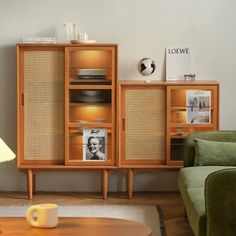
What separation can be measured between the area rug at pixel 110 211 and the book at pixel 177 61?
4.21 feet

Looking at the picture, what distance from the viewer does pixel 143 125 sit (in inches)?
233

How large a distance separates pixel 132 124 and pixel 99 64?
2.01ft

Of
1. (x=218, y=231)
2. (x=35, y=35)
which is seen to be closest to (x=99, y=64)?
(x=35, y=35)

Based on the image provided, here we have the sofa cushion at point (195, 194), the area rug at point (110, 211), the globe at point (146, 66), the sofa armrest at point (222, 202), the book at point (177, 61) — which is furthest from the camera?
the book at point (177, 61)

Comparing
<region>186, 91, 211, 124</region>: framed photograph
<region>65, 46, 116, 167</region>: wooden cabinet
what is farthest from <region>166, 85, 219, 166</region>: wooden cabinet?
<region>65, 46, 116, 167</region>: wooden cabinet

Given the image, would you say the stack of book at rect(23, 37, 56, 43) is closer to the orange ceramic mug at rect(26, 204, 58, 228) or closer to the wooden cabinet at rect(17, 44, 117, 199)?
the wooden cabinet at rect(17, 44, 117, 199)

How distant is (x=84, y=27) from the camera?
6125 millimetres

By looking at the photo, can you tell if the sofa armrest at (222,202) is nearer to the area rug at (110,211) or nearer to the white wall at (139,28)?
the area rug at (110,211)

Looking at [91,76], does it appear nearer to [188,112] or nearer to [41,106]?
[41,106]

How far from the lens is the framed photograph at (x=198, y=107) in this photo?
5.89 meters

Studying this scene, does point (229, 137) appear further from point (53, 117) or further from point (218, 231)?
point (218, 231)

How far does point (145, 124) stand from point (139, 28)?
3.01ft

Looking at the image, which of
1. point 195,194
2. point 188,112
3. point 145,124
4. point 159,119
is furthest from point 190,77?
point 195,194

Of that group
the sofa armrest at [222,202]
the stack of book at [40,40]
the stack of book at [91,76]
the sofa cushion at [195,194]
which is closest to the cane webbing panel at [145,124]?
the stack of book at [91,76]
